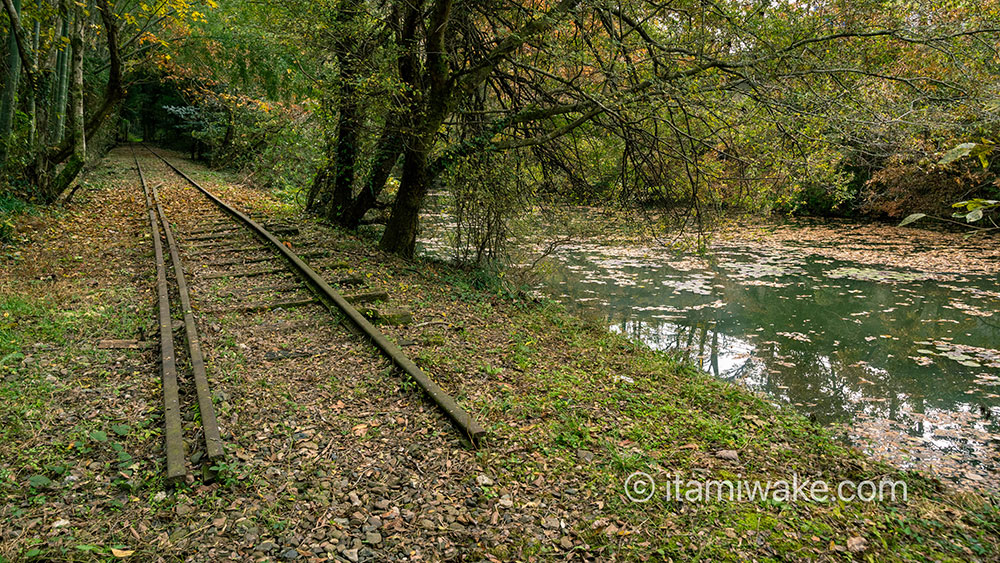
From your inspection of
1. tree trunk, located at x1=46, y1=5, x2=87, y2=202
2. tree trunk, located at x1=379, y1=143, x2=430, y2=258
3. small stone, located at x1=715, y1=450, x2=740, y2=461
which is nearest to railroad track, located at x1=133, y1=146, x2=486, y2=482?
tree trunk, located at x1=379, y1=143, x2=430, y2=258

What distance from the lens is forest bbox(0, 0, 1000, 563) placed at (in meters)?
3.27

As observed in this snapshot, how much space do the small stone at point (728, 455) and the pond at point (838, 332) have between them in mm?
2212

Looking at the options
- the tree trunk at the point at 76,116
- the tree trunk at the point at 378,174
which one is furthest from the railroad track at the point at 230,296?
the tree trunk at the point at 76,116

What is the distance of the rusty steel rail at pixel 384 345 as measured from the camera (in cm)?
400

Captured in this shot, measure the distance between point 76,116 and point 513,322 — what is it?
11407 millimetres

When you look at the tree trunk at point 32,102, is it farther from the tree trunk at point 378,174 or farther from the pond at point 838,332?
the pond at point 838,332

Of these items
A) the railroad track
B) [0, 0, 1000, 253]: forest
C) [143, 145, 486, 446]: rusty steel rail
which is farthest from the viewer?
[0, 0, 1000, 253]: forest

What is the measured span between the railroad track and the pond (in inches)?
177

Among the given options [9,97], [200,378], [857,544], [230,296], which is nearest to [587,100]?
[230,296]

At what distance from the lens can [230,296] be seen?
688cm

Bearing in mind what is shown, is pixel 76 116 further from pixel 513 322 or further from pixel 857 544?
pixel 857 544

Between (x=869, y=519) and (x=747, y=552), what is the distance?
113 centimetres

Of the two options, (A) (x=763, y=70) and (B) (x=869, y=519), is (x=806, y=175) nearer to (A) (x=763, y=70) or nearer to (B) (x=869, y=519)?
(A) (x=763, y=70)

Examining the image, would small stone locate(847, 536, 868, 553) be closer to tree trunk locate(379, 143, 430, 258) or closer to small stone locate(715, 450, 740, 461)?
small stone locate(715, 450, 740, 461)
